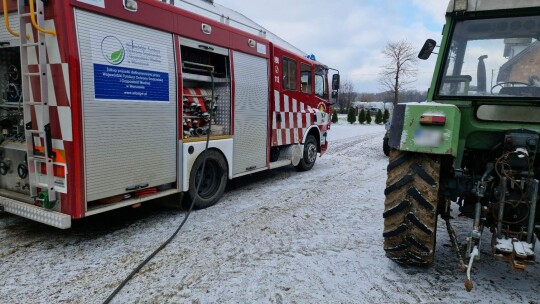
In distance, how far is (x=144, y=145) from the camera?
417 cm

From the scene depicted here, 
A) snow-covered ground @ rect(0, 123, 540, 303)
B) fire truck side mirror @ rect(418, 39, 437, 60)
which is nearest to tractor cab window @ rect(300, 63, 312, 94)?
snow-covered ground @ rect(0, 123, 540, 303)

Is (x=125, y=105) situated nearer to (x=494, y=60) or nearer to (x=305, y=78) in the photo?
(x=494, y=60)

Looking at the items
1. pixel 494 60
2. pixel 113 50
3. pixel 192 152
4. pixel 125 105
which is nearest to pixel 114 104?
pixel 125 105

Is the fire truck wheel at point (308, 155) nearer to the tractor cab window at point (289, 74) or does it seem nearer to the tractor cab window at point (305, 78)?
the tractor cab window at point (305, 78)

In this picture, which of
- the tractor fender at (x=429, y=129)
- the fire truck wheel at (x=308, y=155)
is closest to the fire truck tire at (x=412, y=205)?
the tractor fender at (x=429, y=129)

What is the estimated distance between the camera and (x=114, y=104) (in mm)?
3791

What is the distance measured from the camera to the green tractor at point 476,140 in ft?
9.24

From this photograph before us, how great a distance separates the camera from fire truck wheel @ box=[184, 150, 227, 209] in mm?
5008

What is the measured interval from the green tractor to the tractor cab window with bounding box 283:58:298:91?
387cm

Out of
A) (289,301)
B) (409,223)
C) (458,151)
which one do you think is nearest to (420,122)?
(458,151)

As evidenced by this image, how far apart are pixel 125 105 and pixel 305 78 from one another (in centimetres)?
479

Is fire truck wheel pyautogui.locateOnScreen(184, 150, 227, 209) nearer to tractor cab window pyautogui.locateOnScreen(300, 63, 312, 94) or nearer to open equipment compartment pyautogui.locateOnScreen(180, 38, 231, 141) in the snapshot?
open equipment compartment pyautogui.locateOnScreen(180, 38, 231, 141)

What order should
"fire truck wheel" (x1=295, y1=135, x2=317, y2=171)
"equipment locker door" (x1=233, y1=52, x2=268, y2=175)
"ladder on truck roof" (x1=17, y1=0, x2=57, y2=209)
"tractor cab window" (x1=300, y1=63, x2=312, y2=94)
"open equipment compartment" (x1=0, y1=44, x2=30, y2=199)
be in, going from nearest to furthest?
"ladder on truck roof" (x1=17, y1=0, x2=57, y2=209)
"open equipment compartment" (x1=0, y1=44, x2=30, y2=199)
"equipment locker door" (x1=233, y1=52, x2=268, y2=175)
"tractor cab window" (x1=300, y1=63, x2=312, y2=94)
"fire truck wheel" (x1=295, y1=135, x2=317, y2=171)

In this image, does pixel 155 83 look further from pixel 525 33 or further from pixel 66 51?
pixel 525 33
